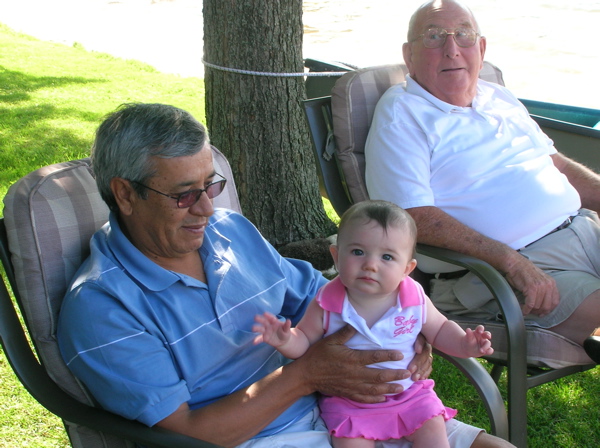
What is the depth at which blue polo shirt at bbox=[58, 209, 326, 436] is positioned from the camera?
173cm

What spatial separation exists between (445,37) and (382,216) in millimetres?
1516

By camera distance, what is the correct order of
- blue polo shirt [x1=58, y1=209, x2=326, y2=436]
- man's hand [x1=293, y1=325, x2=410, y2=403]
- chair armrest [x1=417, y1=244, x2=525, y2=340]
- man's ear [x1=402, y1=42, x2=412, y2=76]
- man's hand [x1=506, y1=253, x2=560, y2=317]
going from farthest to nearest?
man's ear [x1=402, y1=42, x2=412, y2=76] < man's hand [x1=506, y1=253, x2=560, y2=317] < chair armrest [x1=417, y1=244, x2=525, y2=340] < man's hand [x1=293, y1=325, x2=410, y2=403] < blue polo shirt [x1=58, y1=209, x2=326, y2=436]

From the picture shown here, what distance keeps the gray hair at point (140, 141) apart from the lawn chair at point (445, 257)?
1161 millimetres

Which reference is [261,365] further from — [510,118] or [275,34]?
[275,34]

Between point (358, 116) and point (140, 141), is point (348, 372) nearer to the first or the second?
point (140, 141)

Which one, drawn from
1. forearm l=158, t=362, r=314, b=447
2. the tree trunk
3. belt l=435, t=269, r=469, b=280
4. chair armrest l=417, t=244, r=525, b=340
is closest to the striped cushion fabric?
belt l=435, t=269, r=469, b=280

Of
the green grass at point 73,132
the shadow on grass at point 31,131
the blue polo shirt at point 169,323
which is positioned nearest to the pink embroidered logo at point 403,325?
the blue polo shirt at point 169,323

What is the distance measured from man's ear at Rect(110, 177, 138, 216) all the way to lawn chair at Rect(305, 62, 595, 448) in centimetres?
118

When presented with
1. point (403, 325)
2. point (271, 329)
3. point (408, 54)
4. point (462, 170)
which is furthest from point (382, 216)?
point (408, 54)

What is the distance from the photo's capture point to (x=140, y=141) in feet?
6.00

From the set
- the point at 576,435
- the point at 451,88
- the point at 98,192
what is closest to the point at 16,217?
the point at 98,192

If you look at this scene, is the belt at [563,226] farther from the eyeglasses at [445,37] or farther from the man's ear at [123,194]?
the man's ear at [123,194]

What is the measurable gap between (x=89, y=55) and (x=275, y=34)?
7.71 metres

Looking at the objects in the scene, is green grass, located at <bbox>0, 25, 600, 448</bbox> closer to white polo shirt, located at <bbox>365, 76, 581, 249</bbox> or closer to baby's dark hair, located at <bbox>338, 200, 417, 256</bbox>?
white polo shirt, located at <bbox>365, 76, 581, 249</bbox>
